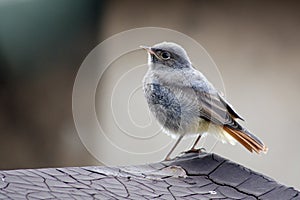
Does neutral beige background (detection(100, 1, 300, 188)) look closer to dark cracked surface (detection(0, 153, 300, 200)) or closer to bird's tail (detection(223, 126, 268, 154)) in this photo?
bird's tail (detection(223, 126, 268, 154))

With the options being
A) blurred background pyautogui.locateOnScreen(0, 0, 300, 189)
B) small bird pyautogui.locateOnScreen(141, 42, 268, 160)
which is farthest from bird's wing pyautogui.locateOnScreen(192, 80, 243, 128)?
blurred background pyautogui.locateOnScreen(0, 0, 300, 189)

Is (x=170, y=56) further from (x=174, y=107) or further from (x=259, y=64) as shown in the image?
(x=259, y=64)

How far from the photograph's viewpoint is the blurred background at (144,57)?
16.8 feet

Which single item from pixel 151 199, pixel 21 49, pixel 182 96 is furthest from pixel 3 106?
pixel 151 199

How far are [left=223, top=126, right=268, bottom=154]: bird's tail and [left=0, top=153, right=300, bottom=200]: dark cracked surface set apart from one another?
506 millimetres

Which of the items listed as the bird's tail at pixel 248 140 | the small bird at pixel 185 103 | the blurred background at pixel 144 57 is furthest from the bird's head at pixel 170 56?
the blurred background at pixel 144 57

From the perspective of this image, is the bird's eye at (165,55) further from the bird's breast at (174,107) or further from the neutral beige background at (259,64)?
the neutral beige background at (259,64)

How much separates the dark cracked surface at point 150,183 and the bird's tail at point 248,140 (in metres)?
0.51

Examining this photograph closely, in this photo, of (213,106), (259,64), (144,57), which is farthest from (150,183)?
(144,57)

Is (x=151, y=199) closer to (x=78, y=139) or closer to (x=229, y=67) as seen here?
(x=229, y=67)

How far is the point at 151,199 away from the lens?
6.76ft

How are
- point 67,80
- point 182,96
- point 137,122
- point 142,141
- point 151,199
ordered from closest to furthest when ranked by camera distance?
1. point 151,199
2. point 182,96
3. point 137,122
4. point 142,141
5. point 67,80

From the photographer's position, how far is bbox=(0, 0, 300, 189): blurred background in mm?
5113

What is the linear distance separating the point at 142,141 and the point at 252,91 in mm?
830
